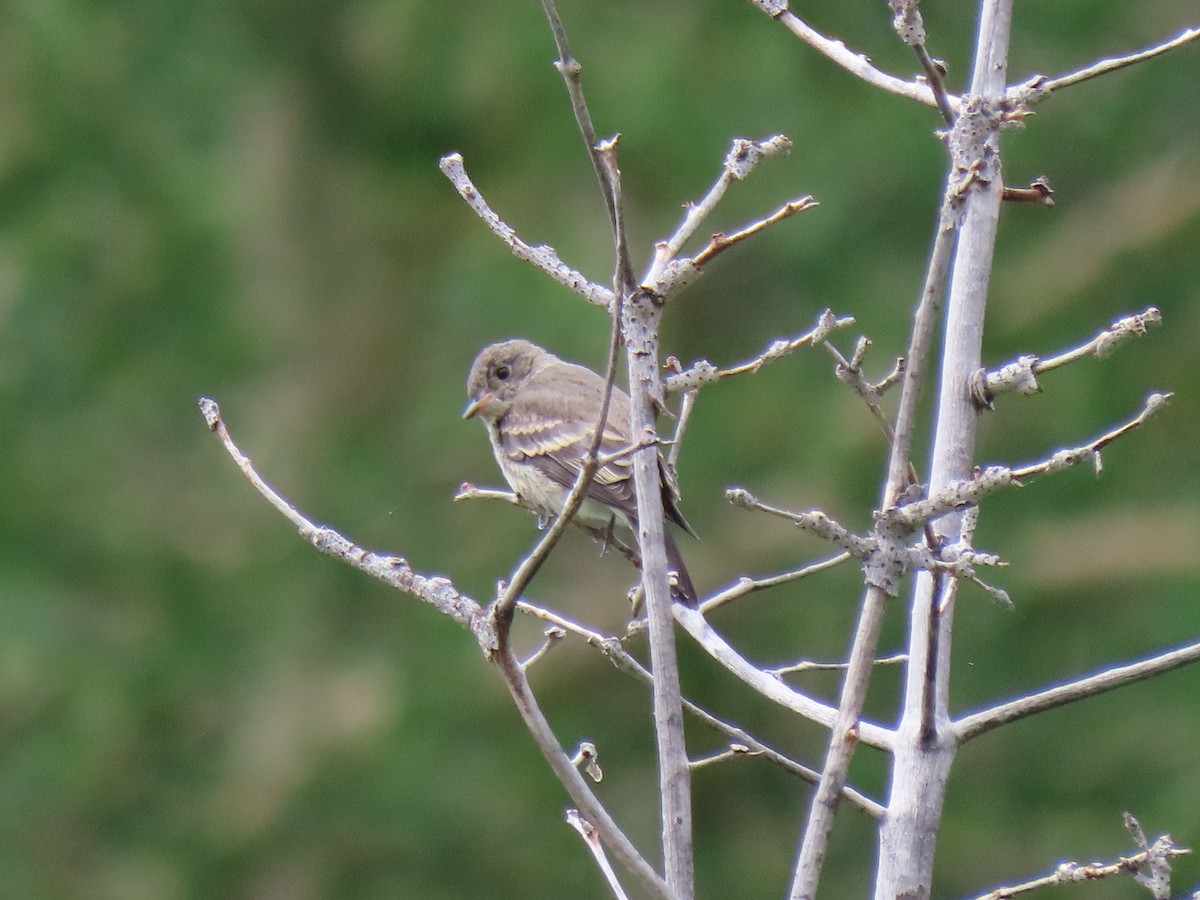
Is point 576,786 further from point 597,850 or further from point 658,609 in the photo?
point 597,850

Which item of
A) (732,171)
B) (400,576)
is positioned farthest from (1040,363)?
(400,576)

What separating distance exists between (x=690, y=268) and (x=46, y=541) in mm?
8588

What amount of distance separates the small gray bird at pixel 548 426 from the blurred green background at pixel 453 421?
2.33 metres

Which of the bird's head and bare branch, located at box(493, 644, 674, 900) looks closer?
bare branch, located at box(493, 644, 674, 900)

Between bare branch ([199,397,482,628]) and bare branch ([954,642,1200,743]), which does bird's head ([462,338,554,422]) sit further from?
bare branch ([954,642,1200,743])

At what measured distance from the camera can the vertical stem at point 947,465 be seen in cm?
255

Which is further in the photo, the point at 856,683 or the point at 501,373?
the point at 501,373

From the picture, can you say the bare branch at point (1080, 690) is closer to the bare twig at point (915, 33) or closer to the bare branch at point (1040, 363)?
the bare branch at point (1040, 363)

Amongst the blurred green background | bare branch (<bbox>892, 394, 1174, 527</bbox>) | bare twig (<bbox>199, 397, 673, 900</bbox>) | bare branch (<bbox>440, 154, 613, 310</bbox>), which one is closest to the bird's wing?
the blurred green background

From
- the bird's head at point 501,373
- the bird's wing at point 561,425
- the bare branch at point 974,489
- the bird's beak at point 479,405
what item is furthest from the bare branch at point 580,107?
the bird's head at point 501,373

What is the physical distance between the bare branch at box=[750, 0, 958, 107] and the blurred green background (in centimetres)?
612

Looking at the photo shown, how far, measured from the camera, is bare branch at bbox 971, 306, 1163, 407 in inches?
91.3

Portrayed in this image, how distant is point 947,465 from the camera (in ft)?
8.70

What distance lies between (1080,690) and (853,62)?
1209mm
